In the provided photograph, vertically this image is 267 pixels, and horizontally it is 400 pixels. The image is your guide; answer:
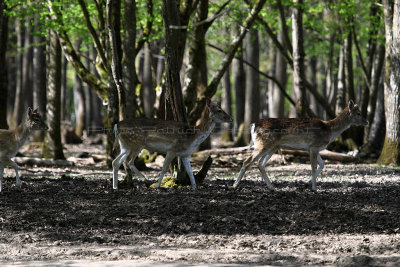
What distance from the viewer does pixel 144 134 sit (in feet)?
35.2

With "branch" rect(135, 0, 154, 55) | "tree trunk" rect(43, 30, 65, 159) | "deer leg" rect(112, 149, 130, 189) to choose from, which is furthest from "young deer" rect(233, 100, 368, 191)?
"tree trunk" rect(43, 30, 65, 159)

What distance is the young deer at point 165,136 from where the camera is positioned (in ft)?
34.8

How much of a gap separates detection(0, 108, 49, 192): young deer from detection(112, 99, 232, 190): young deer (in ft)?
6.38

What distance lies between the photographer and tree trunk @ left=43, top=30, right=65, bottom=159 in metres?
18.3

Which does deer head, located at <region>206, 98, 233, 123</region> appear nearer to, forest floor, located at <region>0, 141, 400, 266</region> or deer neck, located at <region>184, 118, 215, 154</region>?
deer neck, located at <region>184, 118, 215, 154</region>

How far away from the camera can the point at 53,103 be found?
18359 mm

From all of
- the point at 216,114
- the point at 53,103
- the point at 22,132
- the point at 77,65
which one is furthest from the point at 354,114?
the point at 53,103

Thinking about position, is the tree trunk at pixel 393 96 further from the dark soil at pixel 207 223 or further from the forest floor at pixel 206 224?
the dark soil at pixel 207 223

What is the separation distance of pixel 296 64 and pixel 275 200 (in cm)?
1019

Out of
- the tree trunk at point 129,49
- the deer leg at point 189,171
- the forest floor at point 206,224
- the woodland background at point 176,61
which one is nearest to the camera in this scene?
the forest floor at point 206,224

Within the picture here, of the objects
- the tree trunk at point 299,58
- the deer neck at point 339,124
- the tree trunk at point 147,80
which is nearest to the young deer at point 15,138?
the deer neck at point 339,124

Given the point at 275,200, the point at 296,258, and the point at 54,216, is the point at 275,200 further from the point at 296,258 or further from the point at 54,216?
the point at 54,216

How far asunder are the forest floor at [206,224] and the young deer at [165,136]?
64cm

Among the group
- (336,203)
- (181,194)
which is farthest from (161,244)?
(336,203)
